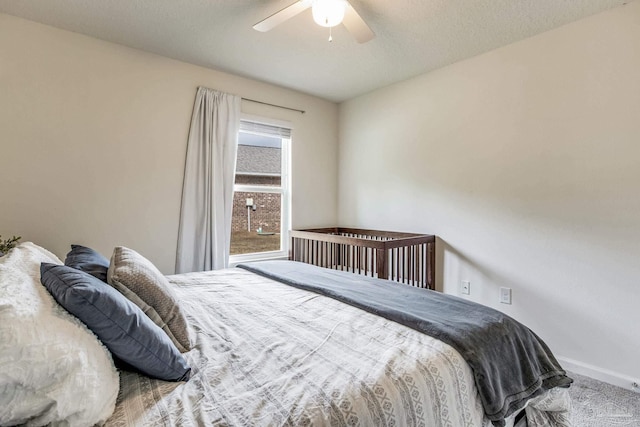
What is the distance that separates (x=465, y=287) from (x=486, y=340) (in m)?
1.80

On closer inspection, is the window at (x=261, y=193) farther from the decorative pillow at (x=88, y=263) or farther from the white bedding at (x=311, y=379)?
the white bedding at (x=311, y=379)

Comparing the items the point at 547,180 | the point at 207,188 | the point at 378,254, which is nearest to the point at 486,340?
the point at 378,254

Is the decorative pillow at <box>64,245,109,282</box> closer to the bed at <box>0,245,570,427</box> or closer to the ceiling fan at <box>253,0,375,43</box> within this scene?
the bed at <box>0,245,570,427</box>

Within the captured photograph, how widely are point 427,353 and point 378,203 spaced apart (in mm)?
2629

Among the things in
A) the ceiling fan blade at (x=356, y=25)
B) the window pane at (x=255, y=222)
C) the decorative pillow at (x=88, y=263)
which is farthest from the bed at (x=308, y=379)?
the window pane at (x=255, y=222)

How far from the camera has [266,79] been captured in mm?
3354

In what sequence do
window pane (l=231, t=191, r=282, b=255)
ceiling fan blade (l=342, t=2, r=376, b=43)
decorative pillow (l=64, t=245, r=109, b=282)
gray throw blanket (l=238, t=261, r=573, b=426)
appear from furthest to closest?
window pane (l=231, t=191, r=282, b=255) → ceiling fan blade (l=342, t=2, r=376, b=43) → decorative pillow (l=64, t=245, r=109, b=282) → gray throw blanket (l=238, t=261, r=573, b=426)

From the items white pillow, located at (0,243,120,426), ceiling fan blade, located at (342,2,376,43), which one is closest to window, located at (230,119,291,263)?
ceiling fan blade, located at (342,2,376,43)

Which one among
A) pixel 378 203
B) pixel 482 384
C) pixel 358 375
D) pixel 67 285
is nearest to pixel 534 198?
pixel 378 203

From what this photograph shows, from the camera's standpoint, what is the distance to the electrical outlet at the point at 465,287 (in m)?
2.90

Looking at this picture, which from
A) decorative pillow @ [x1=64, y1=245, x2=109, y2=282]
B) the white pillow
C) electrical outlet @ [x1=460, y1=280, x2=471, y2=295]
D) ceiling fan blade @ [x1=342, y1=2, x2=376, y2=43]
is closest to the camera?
the white pillow

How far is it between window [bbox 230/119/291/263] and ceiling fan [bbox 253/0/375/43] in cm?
150

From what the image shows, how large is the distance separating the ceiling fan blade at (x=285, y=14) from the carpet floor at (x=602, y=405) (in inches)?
107

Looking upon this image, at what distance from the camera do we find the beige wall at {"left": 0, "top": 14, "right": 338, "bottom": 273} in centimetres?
229
